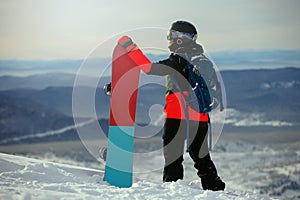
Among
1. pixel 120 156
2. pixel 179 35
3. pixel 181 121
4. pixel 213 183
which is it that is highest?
pixel 179 35

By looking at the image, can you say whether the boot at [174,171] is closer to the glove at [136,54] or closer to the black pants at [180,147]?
the black pants at [180,147]

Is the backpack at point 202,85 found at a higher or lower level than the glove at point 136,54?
lower

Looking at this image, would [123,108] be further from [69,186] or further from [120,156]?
[69,186]

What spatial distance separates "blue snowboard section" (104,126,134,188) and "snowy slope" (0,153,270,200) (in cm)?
8

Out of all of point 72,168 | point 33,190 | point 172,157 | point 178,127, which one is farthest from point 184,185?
point 33,190

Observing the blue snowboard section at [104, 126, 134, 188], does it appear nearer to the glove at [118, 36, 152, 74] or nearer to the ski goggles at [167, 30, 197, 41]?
the glove at [118, 36, 152, 74]

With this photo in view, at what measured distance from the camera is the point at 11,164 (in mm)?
3039

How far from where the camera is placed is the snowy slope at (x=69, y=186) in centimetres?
244

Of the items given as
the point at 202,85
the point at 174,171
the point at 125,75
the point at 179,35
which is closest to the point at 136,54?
the point at 125,75

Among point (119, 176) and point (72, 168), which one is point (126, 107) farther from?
point (72, 168)

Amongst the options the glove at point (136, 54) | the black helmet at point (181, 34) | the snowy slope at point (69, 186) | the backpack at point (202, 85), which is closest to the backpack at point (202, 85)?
the backpack at point (202, 85)

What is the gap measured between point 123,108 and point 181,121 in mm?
421

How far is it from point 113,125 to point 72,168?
0.54 m

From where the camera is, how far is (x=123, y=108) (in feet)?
9.77
